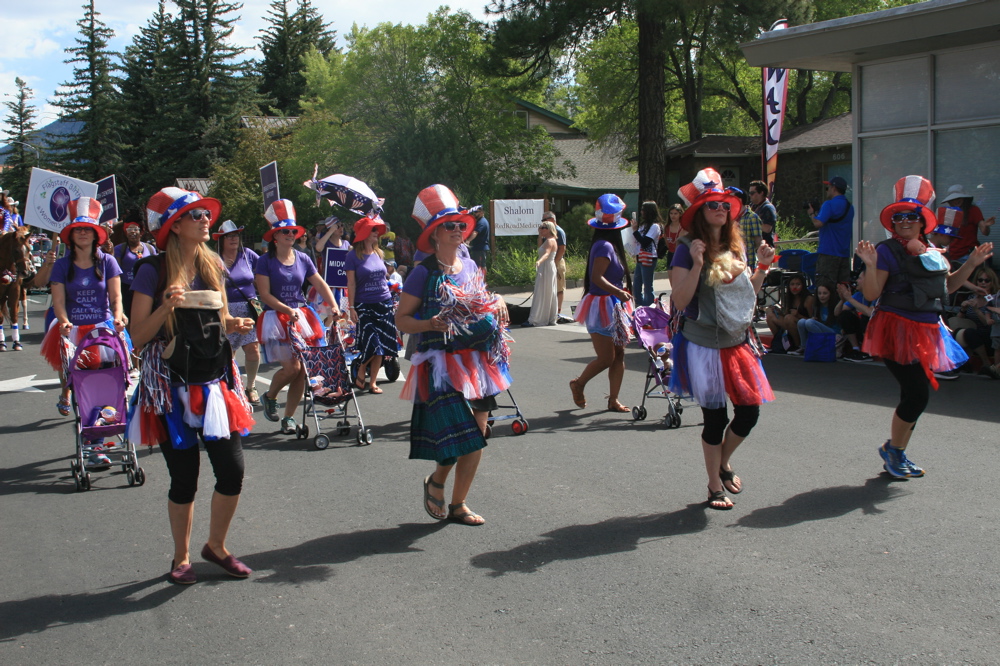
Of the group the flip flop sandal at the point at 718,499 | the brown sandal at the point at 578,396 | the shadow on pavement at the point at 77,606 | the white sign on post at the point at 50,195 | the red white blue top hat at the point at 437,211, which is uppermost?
the white sign on post at the point at 50,195

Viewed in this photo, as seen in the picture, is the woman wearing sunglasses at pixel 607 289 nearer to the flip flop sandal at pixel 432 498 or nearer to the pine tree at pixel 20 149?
the flip flop sandal at pixel 432 498

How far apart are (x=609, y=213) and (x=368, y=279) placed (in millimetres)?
2563

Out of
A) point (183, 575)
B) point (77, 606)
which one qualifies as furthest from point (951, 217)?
point (77, 606)

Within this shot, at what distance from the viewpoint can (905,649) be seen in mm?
3578

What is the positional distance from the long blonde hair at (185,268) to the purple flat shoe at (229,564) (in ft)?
3.71

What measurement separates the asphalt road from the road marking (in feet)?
11.0

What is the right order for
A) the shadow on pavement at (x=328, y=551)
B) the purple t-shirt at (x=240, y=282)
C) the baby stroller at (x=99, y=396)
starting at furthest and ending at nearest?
the purple t-shirt at (x=240, y=282)
the baby stroller at (x=99, y=396)
the shadow on pavement at (x=328, y=551)

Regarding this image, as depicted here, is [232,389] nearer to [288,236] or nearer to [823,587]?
[823,587]

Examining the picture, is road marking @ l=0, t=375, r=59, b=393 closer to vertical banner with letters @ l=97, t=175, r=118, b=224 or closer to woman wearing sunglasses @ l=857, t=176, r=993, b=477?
vertical banner with letters @ l=97, t=175, r=118, b=224

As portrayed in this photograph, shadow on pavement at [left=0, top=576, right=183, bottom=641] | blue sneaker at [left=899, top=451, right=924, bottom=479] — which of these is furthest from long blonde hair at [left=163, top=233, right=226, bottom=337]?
blue sneaker at [left=899, top=451, right=924, bottom=479]

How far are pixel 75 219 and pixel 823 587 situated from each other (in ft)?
20.1

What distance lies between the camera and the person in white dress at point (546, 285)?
15.7 m

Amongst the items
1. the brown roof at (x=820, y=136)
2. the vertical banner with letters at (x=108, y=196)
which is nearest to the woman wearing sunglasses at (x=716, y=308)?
the vertical banner with letters at (x=108, y=196)

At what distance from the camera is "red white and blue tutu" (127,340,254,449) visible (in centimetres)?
434
